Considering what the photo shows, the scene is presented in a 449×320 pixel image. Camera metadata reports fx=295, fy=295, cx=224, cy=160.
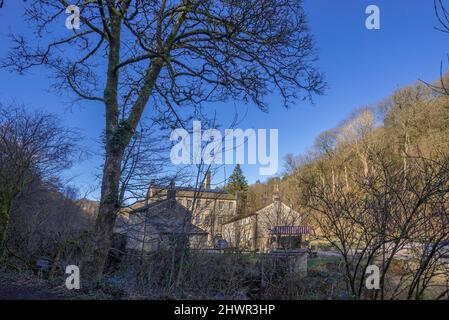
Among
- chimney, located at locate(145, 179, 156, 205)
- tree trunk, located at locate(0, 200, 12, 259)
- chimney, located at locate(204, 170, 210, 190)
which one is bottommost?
tree trunk, located at locate(0, 200, 12, 259)

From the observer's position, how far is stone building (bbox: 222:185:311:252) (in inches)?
302

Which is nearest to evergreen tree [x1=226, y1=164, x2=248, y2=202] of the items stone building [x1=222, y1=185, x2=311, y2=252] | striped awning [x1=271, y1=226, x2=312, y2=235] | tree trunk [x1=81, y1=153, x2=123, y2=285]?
stone building [x1=222, y1=185, x2=311, y2=252]

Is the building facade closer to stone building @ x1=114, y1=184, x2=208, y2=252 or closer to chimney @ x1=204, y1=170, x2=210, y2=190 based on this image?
chimney @ x1=204, y1=170, x2=210, y2=190

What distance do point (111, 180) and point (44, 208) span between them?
4.11m

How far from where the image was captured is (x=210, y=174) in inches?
293

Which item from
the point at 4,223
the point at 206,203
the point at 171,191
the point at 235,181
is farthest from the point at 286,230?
the point at 4,223

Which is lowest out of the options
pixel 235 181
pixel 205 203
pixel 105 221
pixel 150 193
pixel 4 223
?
pixel 4 223

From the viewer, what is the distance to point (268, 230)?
948 cm

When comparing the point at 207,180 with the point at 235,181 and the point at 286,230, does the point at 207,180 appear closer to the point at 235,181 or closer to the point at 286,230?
the point at 235,181

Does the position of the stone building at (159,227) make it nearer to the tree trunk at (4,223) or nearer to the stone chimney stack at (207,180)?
the stone chimney stack at (207,180)

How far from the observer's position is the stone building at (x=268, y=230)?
7679 mm

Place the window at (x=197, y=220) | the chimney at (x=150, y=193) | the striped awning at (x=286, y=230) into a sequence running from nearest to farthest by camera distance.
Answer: the window at (x=197, y=220), the chimney at (x=150, y=193), the striped awning at (x=286, y=230)

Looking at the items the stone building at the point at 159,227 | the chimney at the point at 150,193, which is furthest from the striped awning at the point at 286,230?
the chimney at the point at 150,193

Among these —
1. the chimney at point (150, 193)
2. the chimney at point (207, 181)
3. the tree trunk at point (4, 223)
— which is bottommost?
the tree trunk at point (4, 223)
